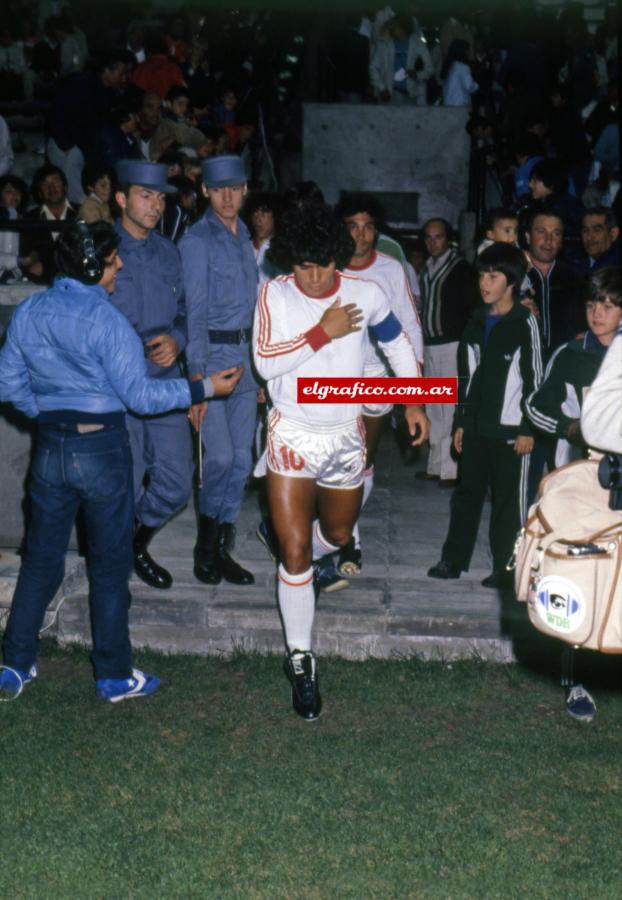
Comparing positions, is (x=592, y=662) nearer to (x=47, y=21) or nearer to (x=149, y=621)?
(x=149, y=621)

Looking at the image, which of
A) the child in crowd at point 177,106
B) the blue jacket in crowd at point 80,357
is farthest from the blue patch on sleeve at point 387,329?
the child in crowd at point 177,106

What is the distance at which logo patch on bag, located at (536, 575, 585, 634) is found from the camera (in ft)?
12.8

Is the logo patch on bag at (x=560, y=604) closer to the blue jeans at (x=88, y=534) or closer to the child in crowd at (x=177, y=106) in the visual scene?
the blue jeans at (x=88, y=534)

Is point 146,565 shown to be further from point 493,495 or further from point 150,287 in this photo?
point 493,495

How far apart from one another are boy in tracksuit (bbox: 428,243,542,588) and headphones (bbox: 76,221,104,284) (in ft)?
7.02

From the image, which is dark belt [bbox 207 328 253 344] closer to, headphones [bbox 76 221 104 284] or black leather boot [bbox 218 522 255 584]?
black leather boot [bbox 218 522 255 584]

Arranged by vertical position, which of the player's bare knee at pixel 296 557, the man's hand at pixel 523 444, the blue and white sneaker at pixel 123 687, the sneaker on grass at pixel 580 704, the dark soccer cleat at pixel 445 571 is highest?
the man's hand at pixel 523 444

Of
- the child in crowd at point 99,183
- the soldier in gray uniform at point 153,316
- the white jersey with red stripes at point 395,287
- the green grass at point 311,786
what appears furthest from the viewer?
the child in crowd at point 99,183

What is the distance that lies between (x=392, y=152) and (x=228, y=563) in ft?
33.1

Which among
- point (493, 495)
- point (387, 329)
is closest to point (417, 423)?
point (387, 329)

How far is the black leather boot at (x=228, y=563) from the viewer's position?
6.77 meters

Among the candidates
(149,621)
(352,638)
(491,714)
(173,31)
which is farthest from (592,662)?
(173,31)

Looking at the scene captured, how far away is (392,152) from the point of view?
15836mm

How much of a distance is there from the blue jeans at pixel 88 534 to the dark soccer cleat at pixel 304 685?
77 centimetres
